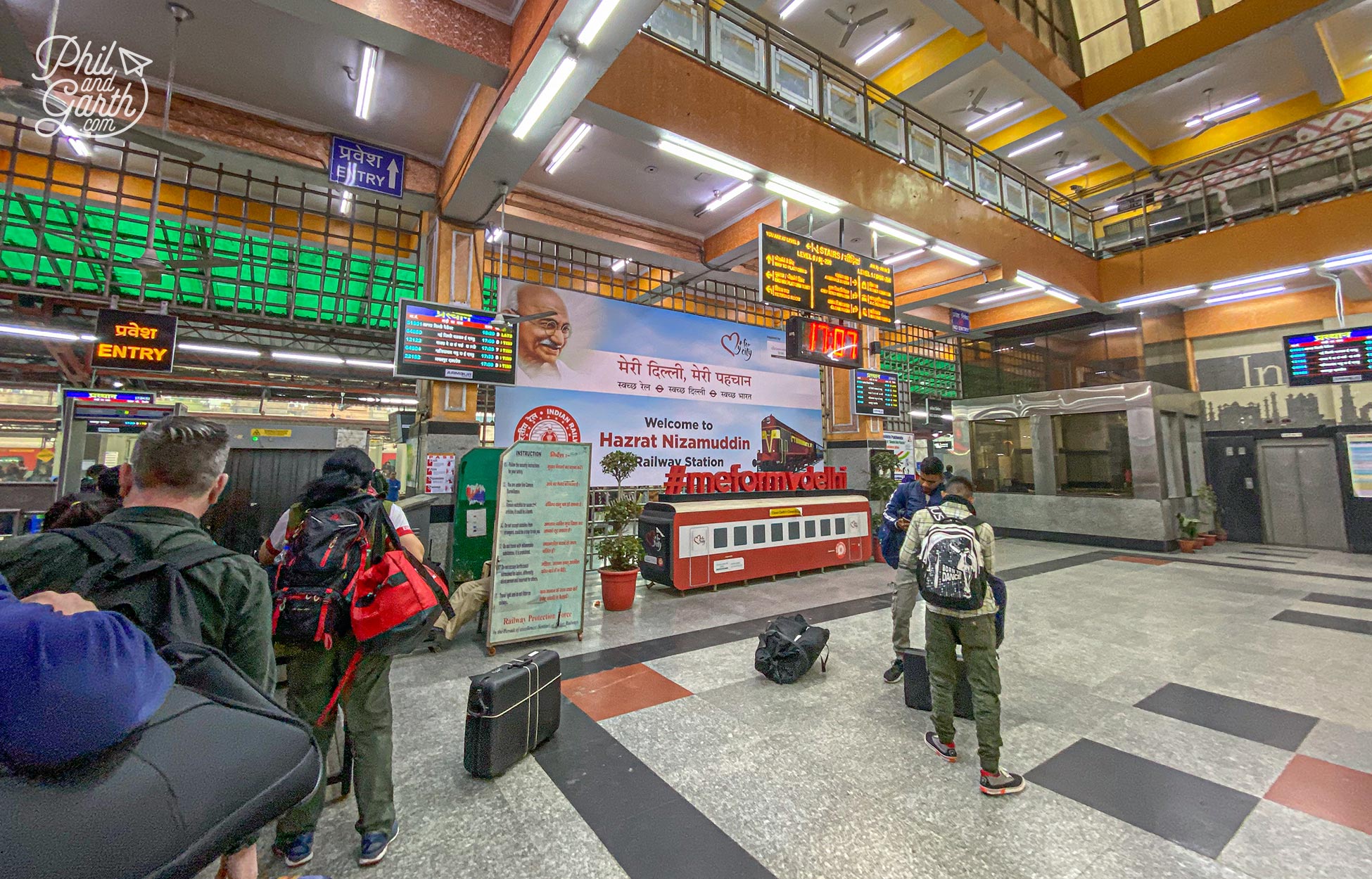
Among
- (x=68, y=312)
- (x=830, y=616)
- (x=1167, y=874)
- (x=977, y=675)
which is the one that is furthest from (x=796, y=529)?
(x=68, y=312)

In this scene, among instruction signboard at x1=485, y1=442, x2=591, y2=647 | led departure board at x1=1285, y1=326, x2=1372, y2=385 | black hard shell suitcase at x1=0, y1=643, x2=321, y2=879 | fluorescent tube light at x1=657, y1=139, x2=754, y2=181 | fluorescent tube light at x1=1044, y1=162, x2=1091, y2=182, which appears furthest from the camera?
fluorescent tube light at x1=1044, y1=162, x2=1091, y2=182

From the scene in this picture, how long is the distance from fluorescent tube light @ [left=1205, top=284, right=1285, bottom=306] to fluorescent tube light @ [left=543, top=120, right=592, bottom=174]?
514 inches

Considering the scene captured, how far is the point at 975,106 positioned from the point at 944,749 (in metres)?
11.3

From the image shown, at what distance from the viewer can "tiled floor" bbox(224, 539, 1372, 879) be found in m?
2.13

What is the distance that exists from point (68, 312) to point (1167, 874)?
49.5ft

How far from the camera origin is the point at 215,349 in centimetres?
1035

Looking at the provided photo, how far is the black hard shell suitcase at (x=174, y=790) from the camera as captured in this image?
2.22 ft

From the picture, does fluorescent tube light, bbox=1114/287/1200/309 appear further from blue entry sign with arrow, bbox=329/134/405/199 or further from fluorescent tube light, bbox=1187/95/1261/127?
blue entry sign with arrow, bbox=329/134/405/199

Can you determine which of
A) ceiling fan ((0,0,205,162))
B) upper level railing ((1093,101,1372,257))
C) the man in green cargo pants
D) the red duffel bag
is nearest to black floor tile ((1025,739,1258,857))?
the man in green cargo pants

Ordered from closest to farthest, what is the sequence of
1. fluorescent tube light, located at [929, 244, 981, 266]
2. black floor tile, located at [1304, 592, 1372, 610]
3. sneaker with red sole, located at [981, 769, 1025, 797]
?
sneaker with red sole, located at [981, 769, 1025, 797] < black floor tile, located at [1304, 592, 1372, 610] < fluorescent tube light, located at [929, 244, 981, 266]

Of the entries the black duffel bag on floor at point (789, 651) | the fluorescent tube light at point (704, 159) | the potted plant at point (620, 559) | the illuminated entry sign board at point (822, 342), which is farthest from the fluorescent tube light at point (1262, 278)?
the potted plant at point (620, 559)

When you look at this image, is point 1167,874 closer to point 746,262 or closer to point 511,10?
point 511,10

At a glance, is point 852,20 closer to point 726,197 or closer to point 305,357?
point 726,197

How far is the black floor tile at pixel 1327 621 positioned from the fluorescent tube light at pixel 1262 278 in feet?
20.5
